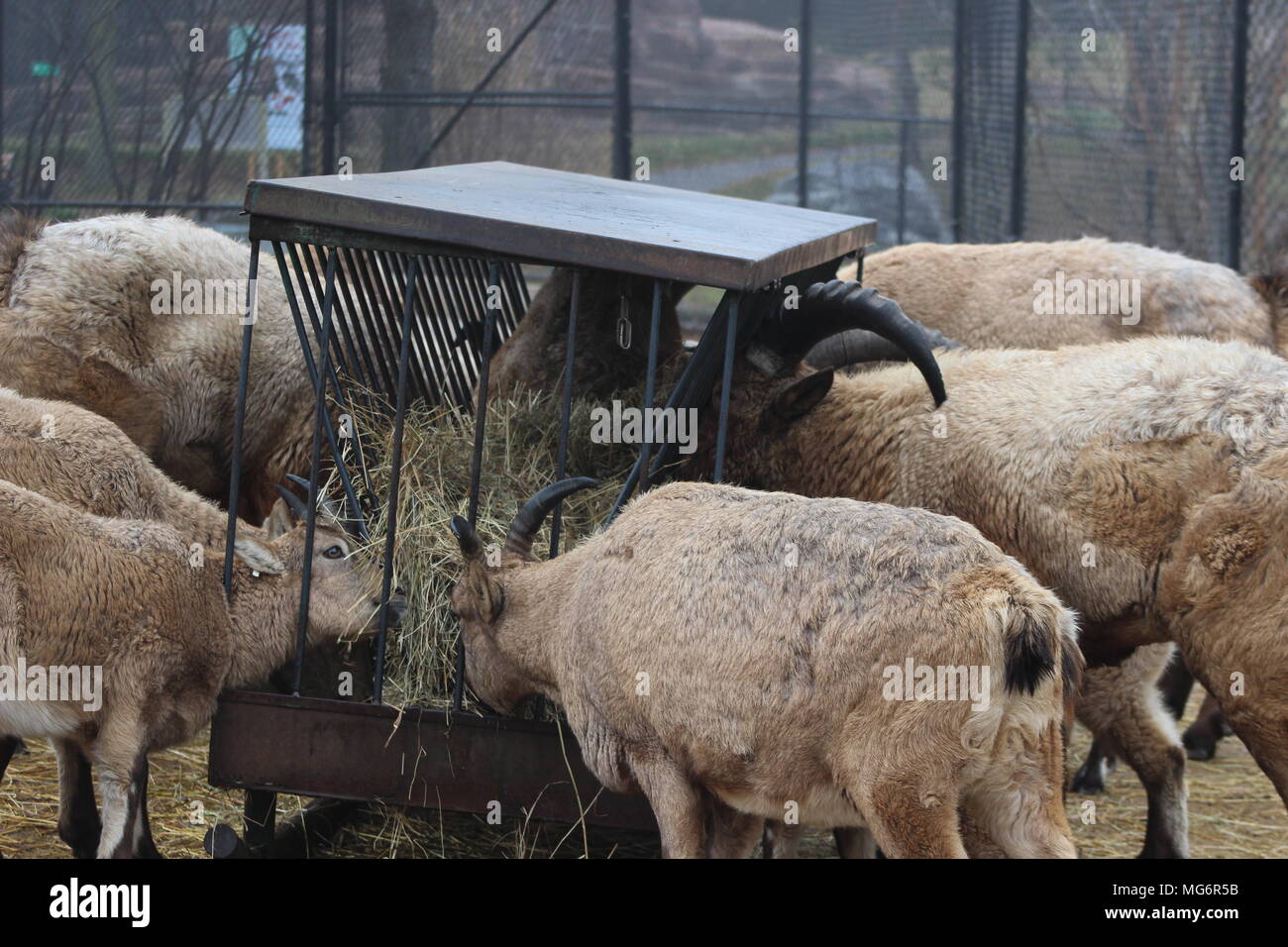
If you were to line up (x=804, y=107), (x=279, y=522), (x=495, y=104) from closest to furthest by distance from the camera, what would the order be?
1. (x=279, y=522)
2. (x=495, y=104)
3. (x=804, y=107)

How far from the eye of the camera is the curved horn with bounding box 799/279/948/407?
575cm

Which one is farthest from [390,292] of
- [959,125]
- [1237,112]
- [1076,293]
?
[959,125]

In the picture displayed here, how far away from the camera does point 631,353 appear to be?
6895mm

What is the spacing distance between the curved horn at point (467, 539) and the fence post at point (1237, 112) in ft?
20.3

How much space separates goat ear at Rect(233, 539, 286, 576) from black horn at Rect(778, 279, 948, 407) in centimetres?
249

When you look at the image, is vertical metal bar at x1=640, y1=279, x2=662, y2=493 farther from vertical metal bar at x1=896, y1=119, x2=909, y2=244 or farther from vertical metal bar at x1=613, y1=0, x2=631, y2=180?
vertical metal bar at x1=896, y1=119, x2=909, y2=244

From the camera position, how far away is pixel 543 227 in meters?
4.93

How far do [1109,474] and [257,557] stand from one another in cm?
327

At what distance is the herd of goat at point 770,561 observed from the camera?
13.2ft

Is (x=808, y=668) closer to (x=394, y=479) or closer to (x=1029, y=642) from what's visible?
(x=1029, y=642)

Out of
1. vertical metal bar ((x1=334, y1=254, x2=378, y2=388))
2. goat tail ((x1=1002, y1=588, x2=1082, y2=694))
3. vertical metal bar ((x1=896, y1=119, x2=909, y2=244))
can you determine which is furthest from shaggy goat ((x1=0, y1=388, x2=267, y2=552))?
vertical metal bar ((x1=896, y1=119, x2=909, y2=244))

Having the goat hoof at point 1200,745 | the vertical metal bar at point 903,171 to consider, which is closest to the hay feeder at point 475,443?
the goat hoof at point 1200,745
